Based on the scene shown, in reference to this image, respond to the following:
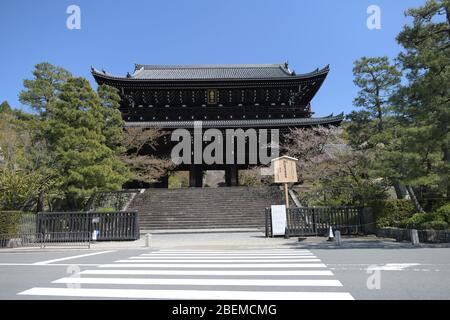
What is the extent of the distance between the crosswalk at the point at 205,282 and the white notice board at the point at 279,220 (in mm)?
7749

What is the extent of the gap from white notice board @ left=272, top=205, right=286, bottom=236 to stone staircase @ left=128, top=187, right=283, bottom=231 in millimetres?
5589

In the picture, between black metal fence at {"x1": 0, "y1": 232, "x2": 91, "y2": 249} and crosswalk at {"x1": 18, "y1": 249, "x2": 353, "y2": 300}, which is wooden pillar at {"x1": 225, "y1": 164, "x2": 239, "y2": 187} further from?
crosswalk at {"x1": 18, "y1": 249, "x2": 353, "y2": 300}

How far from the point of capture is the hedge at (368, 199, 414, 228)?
55.7 feet

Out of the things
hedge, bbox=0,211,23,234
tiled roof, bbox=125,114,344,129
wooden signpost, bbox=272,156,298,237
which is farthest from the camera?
tiled roof, bbox=125,114,344,129

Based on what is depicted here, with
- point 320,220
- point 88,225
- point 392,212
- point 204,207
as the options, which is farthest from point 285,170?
point 88,225

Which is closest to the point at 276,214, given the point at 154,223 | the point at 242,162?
the point at 154,223

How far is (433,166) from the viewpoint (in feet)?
43.4

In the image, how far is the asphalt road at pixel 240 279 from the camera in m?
5.40

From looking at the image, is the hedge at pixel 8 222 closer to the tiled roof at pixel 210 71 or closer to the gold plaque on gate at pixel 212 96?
the gold plaque on gate at pixel 212 96

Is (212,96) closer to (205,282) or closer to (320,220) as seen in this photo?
(320,220)

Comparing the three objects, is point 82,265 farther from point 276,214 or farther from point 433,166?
point 433,166

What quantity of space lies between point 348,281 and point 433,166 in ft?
30.9

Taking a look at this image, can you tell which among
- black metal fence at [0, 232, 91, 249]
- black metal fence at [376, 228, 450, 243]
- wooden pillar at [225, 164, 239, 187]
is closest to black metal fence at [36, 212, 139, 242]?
black metal fence at [0, 232, 91, 249]

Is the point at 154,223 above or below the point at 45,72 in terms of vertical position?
below
